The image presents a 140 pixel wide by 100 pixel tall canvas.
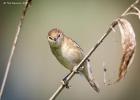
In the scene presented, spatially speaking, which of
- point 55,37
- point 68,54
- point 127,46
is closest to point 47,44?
point 68,54

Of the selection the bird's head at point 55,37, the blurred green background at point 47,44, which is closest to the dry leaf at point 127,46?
the bird's head at point 55,37

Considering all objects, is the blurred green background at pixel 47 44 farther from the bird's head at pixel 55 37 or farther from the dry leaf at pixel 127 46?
the dry leaf at pixel 127 46

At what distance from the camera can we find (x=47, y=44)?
2.99 metres

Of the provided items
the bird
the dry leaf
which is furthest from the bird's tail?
the dry leaf

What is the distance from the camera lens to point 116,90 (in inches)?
124

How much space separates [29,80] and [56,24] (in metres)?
0.37

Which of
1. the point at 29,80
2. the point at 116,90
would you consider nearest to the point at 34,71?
the point at 29,80

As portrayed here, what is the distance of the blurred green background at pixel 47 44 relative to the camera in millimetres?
2963

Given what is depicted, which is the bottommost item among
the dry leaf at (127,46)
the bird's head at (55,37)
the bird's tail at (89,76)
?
the bird's tail at (89,76)

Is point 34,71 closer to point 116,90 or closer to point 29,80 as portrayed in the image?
point 29,80

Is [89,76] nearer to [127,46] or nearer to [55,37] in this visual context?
[55,37]

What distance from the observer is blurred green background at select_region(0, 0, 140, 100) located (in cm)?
296

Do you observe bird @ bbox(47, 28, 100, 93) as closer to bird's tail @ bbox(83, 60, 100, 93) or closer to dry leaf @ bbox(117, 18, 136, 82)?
bird's tail @ bbox(83, 60, 100, 93)

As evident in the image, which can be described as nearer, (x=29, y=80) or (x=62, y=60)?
(x=62, y=60)
